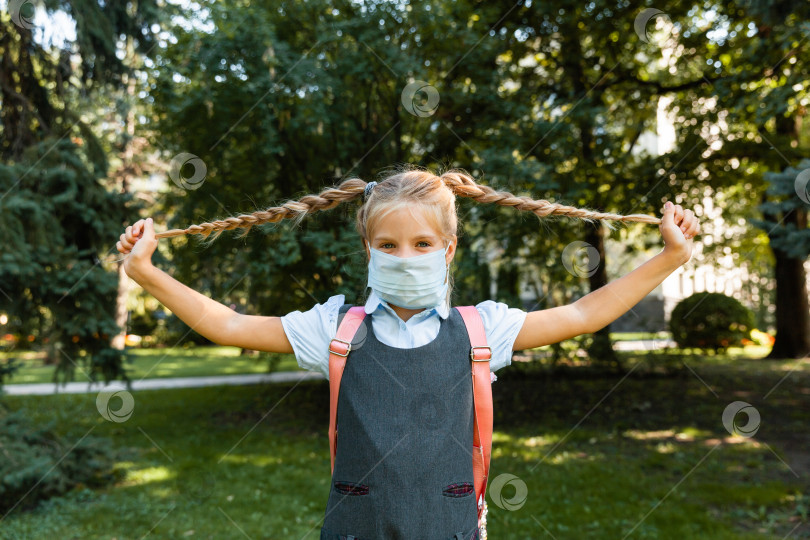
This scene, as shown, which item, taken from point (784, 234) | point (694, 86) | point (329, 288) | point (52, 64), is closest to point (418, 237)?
point (784, 234)

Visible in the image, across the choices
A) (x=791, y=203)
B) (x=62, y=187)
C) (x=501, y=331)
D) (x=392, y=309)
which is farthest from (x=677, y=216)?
(x=62, y=187)

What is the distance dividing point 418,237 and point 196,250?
5938mm

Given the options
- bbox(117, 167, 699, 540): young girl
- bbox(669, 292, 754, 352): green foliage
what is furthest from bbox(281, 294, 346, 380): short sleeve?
bbox(669, 292, 754, 352): green foliage

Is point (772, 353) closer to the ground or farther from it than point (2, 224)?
farther from it

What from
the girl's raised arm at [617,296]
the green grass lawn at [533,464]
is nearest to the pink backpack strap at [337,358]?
the girl's raised arm at [617,296]

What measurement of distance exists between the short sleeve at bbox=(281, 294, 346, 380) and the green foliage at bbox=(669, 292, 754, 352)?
13.7 meters

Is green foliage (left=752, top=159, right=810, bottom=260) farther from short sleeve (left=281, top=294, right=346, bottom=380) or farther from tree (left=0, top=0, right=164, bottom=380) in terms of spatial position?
tree (left=0, top=0, right=164, bottom=380)

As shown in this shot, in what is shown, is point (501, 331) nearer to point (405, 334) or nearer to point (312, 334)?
point (405, 334)

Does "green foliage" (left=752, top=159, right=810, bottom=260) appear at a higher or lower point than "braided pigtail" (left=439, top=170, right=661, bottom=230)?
higher

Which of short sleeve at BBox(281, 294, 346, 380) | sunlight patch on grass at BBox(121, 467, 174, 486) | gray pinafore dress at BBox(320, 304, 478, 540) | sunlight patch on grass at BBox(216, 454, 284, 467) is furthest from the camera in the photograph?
sunlight patch on grass at BBox(216, 454, 284, 467)

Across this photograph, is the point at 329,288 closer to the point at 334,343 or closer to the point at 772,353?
the point at 334,343

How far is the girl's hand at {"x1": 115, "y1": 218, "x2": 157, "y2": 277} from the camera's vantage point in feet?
6.47

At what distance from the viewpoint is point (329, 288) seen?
7.21 m

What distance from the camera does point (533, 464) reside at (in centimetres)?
629
